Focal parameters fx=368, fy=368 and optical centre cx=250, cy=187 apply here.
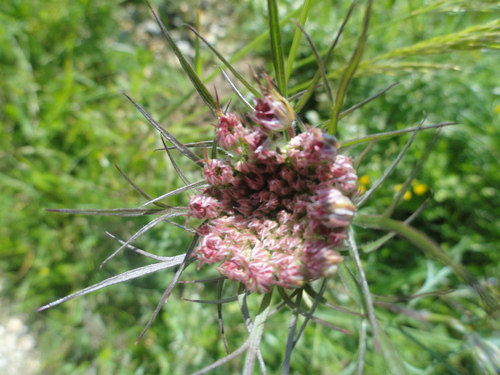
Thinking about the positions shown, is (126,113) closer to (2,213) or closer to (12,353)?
(2,213)

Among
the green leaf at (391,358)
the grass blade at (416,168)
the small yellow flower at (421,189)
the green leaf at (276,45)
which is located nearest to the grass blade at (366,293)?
the green leaf at (391,358)

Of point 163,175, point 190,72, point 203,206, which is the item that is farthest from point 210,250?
point 163,175

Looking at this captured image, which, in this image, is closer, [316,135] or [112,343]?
[316,135]

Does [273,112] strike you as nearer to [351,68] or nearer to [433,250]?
[351,68]

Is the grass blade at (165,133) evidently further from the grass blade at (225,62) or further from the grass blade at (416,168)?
the grass blade at (416,168)

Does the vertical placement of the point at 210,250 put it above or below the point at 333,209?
below

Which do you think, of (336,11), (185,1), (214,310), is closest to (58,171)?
(214,310)
